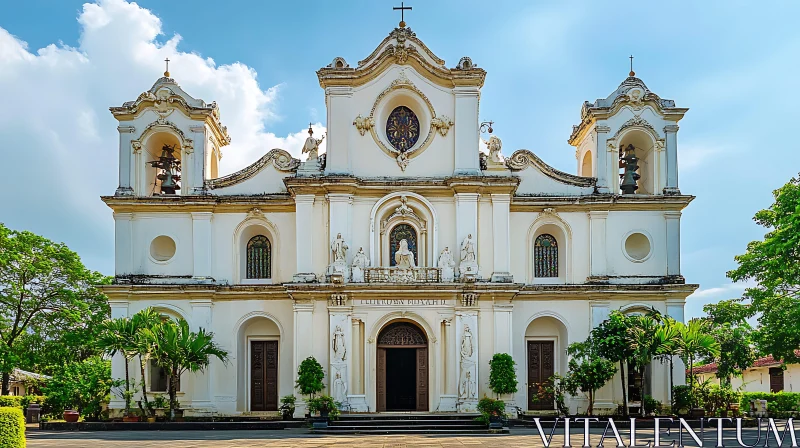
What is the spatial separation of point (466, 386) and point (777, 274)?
1137cm

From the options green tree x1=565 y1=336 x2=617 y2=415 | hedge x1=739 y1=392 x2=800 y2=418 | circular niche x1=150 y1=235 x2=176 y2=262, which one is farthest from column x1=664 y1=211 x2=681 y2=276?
circular niche x1=150 y1=235 x2=176 y2=262

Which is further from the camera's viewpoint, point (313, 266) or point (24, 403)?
point (24, 403)

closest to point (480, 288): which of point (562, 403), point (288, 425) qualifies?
point (562, 403)

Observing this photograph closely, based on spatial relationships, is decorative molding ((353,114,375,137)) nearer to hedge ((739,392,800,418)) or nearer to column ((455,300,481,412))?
column ((455,300,481,412))

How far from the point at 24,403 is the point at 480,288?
59.4 feet

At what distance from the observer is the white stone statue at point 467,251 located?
31375 millimetres

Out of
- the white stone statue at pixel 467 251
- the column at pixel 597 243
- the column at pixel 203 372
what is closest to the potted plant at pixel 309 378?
the column at pixel 203 372

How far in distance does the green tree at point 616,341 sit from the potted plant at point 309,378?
9.06 metres

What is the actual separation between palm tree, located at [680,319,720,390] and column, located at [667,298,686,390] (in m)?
2.20

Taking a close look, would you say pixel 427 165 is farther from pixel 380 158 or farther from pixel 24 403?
pixel 24 403

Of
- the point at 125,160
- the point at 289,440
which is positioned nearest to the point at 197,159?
the point at 125,160

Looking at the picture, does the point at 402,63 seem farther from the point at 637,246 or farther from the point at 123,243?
the point at 123,243

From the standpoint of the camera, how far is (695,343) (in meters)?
29.3

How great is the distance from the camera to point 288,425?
29.1 m
